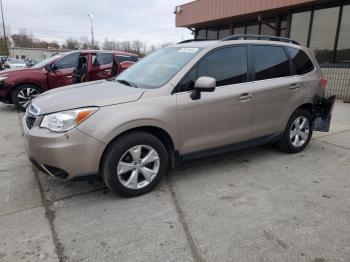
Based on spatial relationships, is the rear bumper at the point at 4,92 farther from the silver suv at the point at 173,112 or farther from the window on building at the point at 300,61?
the window on building at the point at 300,61

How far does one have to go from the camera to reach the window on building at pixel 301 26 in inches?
445

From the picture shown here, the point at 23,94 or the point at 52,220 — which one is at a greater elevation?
the point at 23,94

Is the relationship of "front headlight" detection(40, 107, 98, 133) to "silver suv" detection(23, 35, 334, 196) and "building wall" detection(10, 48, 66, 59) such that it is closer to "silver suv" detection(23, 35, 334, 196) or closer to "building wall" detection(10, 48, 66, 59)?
"silver suv" detection(23, 35, 334, 196)

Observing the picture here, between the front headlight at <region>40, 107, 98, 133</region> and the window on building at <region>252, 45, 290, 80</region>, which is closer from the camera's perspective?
the front headlight at <region>40, 107, 98, 133</region>

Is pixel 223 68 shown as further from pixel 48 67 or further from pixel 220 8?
pixel 220 8

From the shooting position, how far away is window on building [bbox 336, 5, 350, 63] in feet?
32.4

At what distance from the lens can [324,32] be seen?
10.7 metres

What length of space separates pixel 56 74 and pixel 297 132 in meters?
6.57

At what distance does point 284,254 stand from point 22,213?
8.19 ft

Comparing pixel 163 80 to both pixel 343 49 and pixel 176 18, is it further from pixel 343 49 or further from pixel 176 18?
pixel 176 18

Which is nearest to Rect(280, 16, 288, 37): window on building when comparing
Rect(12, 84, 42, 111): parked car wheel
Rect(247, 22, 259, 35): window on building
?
→ Rect(247, 22, 259, 35): window on building

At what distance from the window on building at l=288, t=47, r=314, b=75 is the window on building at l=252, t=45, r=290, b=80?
16 centimetres

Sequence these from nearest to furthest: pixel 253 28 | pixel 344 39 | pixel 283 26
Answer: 1. pixel 344 39
2. pixel 283 26
3. pixel 253 28

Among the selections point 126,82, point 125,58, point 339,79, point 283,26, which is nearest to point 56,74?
point 125,58
